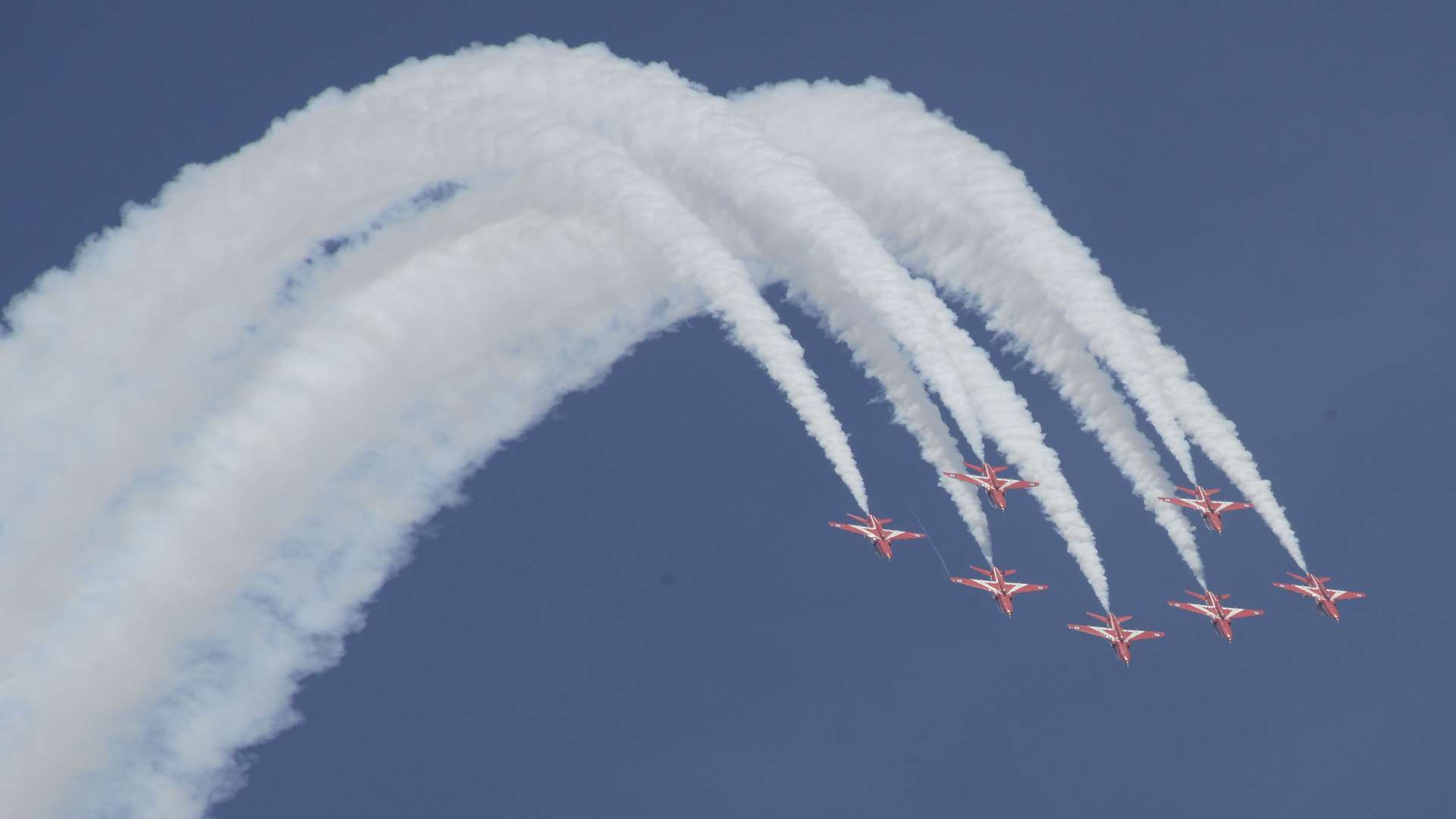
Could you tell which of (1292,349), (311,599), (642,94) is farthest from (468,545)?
(1292,349)

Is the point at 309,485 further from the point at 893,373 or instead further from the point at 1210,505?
the point at 1210,505

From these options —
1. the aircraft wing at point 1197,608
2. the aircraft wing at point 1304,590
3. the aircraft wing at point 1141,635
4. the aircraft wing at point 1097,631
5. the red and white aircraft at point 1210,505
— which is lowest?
the aircraft wing at point 1141,635

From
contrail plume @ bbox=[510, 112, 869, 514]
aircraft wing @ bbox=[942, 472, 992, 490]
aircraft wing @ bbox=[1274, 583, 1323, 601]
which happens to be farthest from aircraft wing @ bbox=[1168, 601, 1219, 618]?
contrail plume @ bbox=[510, 112, 869, 514]

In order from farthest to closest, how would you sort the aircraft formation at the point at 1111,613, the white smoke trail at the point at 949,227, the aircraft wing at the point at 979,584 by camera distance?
the aircraft wing at the point at 979,584 < the aircraft formation at the point at 1111,613 < the white smoke trail at the point at 949,227

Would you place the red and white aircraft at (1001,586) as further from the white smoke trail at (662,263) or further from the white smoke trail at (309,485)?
the white smoke trail at (309,485)

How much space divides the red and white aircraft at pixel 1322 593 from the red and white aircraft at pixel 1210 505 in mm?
4161

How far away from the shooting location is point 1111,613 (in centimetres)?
7688

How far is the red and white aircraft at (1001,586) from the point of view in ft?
246

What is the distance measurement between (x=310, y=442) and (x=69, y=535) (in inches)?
344

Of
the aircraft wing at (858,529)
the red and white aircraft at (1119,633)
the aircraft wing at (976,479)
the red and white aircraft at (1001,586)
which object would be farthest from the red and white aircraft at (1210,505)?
the aircraft wing at (858,529)

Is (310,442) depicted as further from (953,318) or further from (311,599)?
(953,318)

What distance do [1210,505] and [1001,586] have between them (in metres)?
8.48

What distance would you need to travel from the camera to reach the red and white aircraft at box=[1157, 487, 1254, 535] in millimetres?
73562

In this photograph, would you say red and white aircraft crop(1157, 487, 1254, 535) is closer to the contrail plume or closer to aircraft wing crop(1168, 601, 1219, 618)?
aircraft wing crop(1168, 601, 1219, 618)
